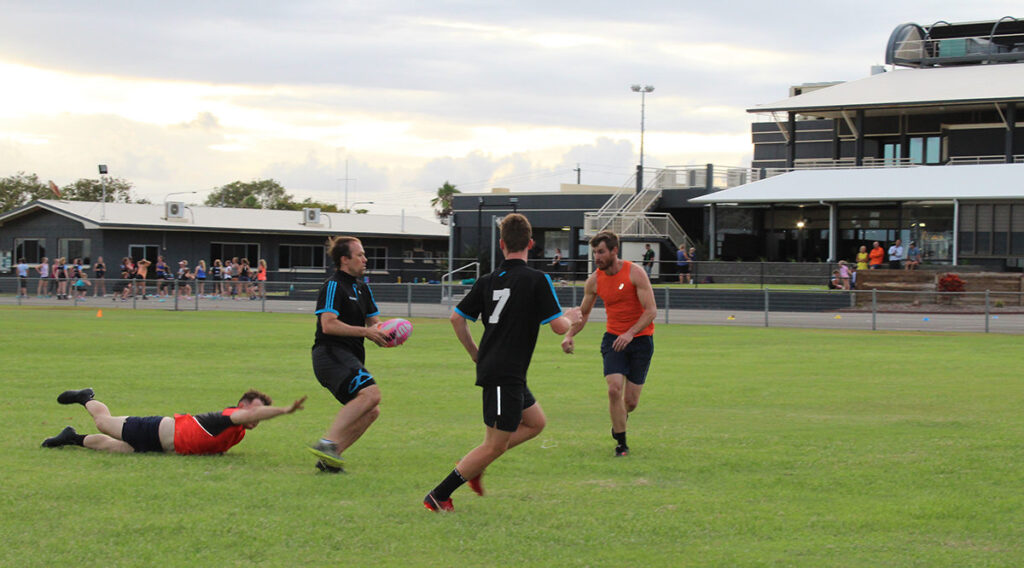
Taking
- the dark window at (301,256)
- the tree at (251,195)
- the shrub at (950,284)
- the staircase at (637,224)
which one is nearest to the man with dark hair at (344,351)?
the shrub at (950,284)

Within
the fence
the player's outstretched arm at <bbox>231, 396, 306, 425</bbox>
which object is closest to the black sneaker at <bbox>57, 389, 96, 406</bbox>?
the player's outstretched arm at <bbox>231, 396, 306, 425</bbox>

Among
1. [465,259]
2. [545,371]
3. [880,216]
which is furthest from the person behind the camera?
[465,259]

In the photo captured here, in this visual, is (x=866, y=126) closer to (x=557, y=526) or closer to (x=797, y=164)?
(x=797, y=164)

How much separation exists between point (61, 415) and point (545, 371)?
7.89 m

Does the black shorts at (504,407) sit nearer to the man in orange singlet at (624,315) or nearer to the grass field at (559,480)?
the grass field at (559,480)

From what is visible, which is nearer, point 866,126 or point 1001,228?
point 1001,228

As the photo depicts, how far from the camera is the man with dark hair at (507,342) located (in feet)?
23.1

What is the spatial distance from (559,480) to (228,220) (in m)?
52.8

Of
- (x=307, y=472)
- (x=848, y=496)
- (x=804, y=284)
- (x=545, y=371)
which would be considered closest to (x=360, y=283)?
(x=307, y=472)

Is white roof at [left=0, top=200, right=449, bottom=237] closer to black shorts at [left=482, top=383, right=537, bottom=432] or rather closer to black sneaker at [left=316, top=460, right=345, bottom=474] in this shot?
black sneaker at [left=316, top=460, right=345, bottom=474]

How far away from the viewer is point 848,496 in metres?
7.74

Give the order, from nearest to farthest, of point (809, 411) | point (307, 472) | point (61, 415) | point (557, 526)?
1. point (557, 526)
2. point (307, 472)
3. point (61, 415)
4. point (809, 411)

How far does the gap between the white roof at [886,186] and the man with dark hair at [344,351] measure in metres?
40.2

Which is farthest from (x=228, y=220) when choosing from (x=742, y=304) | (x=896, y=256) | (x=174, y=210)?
(x=896, y=256)
